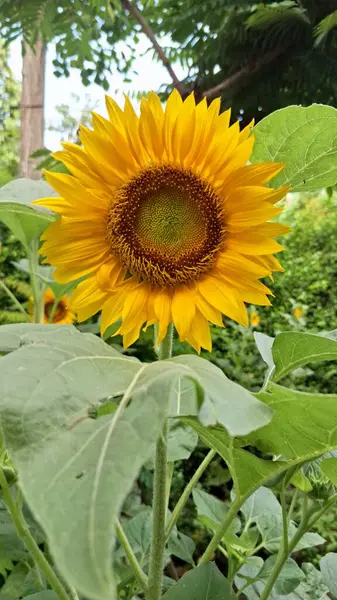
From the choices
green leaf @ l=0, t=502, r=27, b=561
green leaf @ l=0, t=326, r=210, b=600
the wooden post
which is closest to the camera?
green leaf @ l=0, t=326, r=210, b=600

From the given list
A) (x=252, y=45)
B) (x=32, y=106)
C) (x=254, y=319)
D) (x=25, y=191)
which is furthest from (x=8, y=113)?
(x=25, y=191)

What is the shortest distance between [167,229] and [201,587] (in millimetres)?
253

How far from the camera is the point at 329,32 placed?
2.35 ft

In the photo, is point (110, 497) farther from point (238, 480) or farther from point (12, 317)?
point (12, 317)

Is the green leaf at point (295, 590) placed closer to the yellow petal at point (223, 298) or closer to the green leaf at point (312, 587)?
the green leaf at point (312, 587)

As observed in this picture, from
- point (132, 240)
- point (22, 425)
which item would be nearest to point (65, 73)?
point (132, 240)

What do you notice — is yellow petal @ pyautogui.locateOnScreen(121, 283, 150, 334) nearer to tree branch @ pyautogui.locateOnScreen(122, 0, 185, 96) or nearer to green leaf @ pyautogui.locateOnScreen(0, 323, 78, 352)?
green leaf @ pyautogui.locateOnScreen(0, 323, 78, 352)

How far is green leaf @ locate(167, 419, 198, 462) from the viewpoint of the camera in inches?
17.9

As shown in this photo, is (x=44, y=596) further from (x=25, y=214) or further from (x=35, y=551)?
(x=25, y=214)

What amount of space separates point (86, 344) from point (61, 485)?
0.34 ft

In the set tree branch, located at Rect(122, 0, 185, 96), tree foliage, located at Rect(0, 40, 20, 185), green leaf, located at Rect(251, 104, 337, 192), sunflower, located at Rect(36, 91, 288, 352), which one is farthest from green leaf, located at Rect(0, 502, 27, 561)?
tree foliage, located at Rect(0, 40, 20, 185)

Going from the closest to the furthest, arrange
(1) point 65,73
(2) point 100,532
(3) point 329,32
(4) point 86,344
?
(2) point 100,532
(4) point 86,344
(3) point 329,32
(1) point 65,73

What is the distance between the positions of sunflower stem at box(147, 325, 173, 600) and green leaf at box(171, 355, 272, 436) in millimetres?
108

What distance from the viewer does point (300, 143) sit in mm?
383
